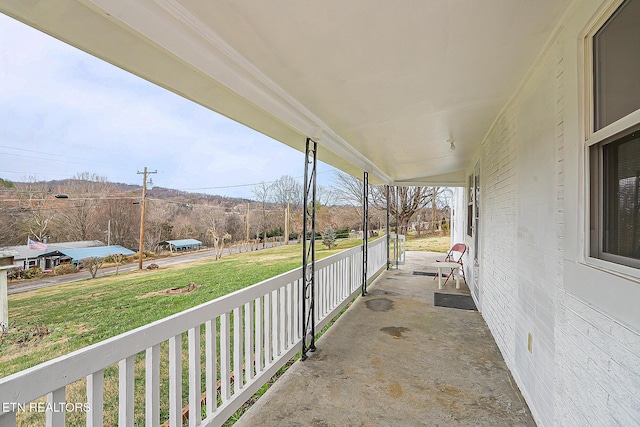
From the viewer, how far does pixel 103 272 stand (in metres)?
2.06

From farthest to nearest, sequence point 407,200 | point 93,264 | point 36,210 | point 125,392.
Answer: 1. point 407,200
2. point 93,264
3. point 36,210
4. point 125,392

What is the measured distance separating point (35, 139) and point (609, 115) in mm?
2768

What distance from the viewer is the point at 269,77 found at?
206cm

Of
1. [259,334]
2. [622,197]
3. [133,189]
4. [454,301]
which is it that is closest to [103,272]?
[133,189]

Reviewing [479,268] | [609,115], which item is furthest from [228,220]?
[479,268]

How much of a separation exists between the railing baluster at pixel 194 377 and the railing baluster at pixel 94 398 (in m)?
0.56

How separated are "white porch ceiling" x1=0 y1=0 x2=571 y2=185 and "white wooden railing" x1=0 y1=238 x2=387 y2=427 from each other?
1.31 meters

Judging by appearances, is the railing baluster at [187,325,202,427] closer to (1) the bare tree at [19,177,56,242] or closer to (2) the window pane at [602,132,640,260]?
(1) the bare tree at [19,177,56,242]

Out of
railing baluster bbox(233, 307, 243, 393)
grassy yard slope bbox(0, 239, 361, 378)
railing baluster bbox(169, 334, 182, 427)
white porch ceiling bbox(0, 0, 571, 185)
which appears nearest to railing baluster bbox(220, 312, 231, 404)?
railing baluster bbox(233, 307, 243, 393)

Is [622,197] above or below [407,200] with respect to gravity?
below

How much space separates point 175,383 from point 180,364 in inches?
4.1

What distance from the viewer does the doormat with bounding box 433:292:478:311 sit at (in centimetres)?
504

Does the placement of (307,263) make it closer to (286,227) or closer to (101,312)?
(286,227)

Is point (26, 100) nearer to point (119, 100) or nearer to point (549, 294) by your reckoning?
point (119, 100)
